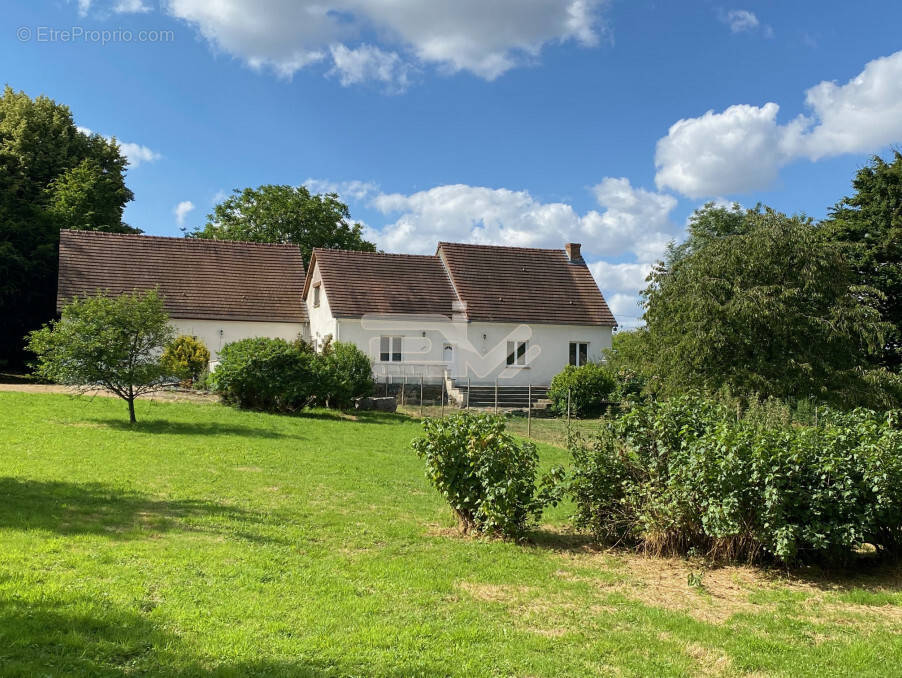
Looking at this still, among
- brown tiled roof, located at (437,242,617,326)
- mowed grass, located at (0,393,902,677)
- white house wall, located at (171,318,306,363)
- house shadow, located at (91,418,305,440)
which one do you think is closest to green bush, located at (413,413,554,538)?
mowed grass, located at (0,393,902,677)

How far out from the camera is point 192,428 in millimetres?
16625

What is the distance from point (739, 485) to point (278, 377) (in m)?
15.9

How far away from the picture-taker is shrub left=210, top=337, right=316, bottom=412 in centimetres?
2042

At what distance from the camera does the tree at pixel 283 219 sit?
4697 cm

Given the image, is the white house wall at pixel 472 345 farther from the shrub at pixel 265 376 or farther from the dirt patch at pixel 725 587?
the dirt patch at pixel 725 587

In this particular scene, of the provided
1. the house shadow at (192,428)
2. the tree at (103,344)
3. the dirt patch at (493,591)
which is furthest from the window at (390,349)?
the dirt patch at (493,591)

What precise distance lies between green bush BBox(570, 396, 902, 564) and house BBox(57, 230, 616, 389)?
22.0 meters

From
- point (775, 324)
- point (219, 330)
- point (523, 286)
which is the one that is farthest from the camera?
point (523, 286)

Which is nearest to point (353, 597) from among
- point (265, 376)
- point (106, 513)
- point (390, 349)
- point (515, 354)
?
point (106, 513)

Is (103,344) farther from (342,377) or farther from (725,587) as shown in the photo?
(725,587)

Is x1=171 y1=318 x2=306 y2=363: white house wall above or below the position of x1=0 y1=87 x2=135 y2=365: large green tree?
below

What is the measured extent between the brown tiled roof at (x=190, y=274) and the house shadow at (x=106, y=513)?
2249 cm

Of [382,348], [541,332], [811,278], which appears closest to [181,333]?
[382,348]

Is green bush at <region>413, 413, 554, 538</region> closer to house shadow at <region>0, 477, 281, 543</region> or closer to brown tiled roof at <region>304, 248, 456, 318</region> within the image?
house shadow at <region>0, 477, 281, 543</region>
